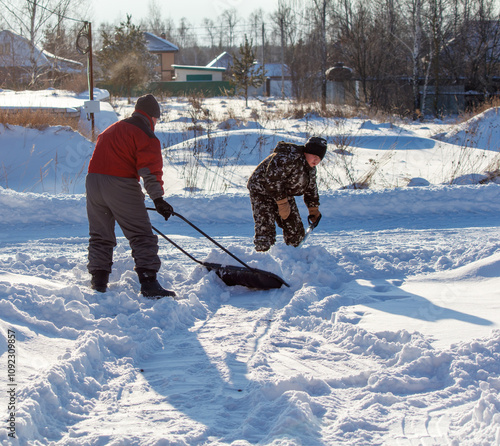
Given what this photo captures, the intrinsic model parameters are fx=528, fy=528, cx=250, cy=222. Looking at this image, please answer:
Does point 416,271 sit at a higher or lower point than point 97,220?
lower

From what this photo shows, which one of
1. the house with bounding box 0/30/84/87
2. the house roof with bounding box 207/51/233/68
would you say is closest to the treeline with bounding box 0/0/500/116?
the house with bounding box 0/30/84/87

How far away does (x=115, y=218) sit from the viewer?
13.4ft

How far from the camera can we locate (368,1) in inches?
1232

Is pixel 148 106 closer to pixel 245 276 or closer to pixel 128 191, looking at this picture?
pixel 128 191

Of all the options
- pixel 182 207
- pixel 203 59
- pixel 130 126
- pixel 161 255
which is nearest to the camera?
pixel 130 126

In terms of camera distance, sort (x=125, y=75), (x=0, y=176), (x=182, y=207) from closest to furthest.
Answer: (x=182, y=207), (x=0, y=176), (x=125, y=75)

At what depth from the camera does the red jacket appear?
3861 millimetres

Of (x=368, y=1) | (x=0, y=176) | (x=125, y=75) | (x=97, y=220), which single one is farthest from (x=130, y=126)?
(x=368, y=1)

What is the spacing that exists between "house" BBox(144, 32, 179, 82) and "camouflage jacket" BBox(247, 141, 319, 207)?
5250 cm

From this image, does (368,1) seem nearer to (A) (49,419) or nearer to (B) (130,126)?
(B) (130,126)

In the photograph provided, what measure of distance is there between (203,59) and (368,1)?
6150cm

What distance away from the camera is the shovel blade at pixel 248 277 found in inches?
174

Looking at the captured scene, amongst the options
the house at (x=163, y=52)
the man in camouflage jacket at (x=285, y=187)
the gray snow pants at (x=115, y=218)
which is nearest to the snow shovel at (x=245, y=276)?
the gray snow pants at (x=115, y=218)

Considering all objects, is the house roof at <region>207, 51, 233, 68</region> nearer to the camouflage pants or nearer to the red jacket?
the camouflage pants
